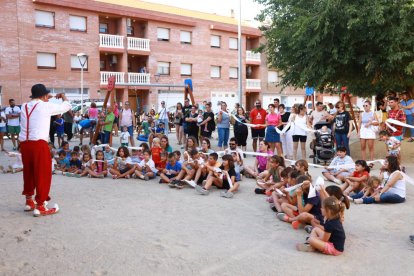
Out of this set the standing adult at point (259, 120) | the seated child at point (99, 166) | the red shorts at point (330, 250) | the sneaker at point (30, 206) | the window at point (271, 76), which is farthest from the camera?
the window at point (271, 76)

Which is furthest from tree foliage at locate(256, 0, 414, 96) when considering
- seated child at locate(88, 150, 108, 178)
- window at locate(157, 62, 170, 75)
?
window at locate(157, 62, 170, 75)

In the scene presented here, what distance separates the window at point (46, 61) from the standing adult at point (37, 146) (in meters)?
24.5

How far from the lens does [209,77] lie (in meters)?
39.1

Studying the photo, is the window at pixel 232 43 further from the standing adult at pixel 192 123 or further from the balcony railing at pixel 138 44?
the standing adult at pixel 192 123

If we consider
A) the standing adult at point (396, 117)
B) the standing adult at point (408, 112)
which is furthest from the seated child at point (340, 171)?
the standing adult at point (408, 112)

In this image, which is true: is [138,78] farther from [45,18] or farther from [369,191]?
[369,191]

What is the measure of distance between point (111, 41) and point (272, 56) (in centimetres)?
2007

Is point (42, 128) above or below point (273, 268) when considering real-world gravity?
above

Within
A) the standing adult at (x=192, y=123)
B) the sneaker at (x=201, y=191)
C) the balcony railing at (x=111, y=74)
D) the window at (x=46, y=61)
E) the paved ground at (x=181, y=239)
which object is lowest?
the paved ground at (x=181, y=239)

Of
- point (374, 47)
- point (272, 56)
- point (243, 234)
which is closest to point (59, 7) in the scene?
point (272, 56)

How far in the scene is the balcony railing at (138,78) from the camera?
33.0 metres

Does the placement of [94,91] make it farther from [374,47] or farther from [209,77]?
[374,47]

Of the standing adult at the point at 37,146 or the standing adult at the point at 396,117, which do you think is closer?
the standing adult at the point at 37,146

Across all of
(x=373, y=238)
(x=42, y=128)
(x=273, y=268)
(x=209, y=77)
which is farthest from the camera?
(x=209, y=77)
